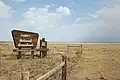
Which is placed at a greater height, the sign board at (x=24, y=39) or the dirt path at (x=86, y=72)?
the sign board at (x=24, y=39)

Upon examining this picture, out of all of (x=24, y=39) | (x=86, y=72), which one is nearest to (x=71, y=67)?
(x=86, y=72)

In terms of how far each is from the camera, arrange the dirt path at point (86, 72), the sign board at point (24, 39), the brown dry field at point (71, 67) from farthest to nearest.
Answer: the sign board at point (24, 39)
the dirt path at point (86, 72)
the brown dry field at point (71, 67)

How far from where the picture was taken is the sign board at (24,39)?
16786 mm

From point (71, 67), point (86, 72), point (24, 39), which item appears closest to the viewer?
point (86, 72)

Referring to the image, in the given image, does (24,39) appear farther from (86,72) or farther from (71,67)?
(86,72)

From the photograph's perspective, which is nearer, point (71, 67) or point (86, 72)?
point (86, 72)

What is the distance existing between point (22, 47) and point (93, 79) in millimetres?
8977

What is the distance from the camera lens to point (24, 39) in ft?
57.7

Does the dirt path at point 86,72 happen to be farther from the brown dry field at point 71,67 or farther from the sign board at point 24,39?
the sign board at point 24,39

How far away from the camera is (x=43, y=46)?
19422 millimetres

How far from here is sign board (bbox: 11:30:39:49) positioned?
16.8m

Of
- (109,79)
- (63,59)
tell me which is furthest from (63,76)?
(109,79)

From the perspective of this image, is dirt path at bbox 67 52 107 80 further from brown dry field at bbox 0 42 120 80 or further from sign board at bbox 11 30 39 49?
sign board at bbox 11 30 39 49

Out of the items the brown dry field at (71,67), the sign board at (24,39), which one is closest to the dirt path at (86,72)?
the brown dry field at (71,67)
